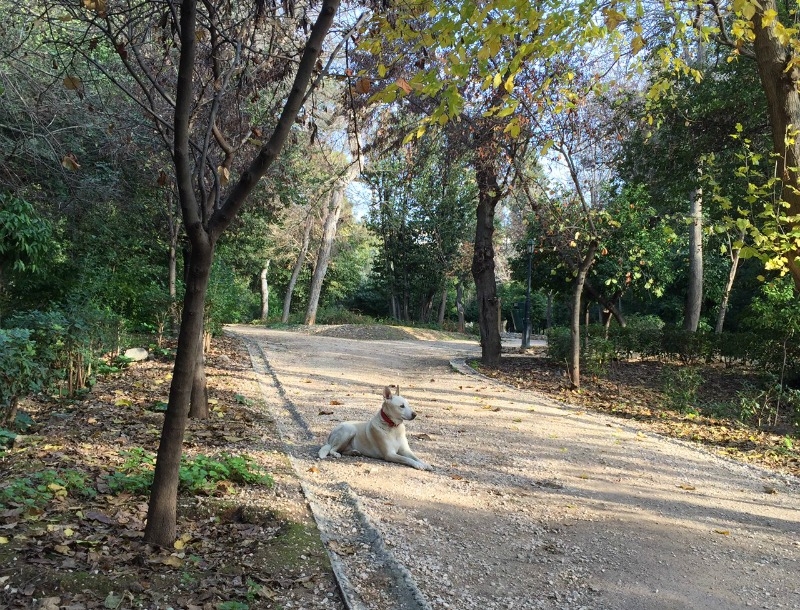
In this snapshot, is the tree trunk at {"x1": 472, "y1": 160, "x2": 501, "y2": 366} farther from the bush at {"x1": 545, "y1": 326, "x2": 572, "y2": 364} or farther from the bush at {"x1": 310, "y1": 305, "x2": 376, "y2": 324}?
the bush at {"x1": 310, "y1": 305, "x2": 376, "y2": 324}

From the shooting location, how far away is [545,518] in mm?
5008

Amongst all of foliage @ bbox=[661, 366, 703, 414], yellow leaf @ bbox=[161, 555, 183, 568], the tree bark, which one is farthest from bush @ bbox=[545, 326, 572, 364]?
yellow leaf @ bbox=[161, 555, 183, 568]

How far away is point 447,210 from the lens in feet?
120

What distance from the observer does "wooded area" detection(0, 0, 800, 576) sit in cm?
431

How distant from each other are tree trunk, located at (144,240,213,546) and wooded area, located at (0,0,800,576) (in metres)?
0.01

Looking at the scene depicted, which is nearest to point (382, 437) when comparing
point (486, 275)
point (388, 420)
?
point (388, 420)

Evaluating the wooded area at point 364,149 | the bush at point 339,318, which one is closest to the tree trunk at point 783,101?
the wooded area at point 364,149

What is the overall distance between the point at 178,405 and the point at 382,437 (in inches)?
114

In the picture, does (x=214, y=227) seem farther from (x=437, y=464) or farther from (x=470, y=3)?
(x=437, y=464)

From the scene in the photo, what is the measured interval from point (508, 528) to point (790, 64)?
229 inches

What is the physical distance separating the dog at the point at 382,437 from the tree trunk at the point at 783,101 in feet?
16.1

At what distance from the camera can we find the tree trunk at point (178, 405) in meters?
3.69

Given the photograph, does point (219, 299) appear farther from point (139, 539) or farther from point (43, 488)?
point (139, 539)

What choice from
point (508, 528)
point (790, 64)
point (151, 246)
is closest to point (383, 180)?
point (151, 246)
